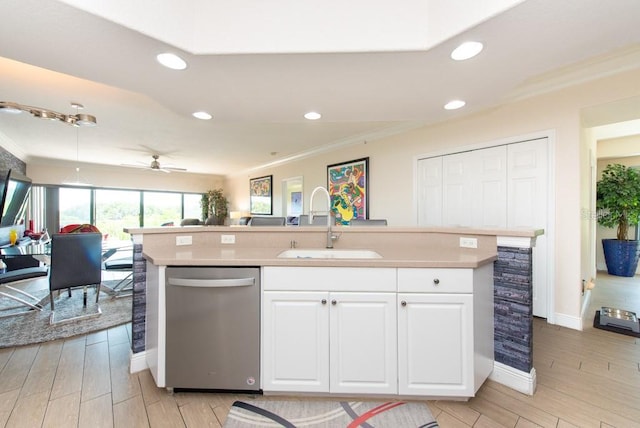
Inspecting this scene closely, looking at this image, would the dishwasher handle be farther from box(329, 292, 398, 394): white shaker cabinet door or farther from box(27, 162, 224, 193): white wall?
box(27, 162, 224, 193): white wall

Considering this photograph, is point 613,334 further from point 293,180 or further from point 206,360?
point 293,180

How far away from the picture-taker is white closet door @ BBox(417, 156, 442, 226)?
11.5ft

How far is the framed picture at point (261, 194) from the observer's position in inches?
270

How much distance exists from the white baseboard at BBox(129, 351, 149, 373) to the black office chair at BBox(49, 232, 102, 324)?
157 centimetres

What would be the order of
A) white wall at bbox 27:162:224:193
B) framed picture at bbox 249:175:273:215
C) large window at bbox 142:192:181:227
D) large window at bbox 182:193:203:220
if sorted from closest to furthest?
white wall at bbox 27:162:224:193
framed picture at bbox 249:175:273:215
large window at bbox 142:192:181:227
large window at bbox 182:193:203:220

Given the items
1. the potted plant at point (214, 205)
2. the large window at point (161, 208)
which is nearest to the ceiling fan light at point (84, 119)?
the large window at point (161, 208)

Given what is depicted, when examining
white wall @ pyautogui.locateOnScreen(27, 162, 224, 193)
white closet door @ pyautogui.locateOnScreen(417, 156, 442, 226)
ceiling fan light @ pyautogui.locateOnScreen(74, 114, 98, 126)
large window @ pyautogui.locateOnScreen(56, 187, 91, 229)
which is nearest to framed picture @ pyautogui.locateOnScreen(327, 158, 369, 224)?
white closet door @ pyautogui.locateOnScreen(417, 156, 442, 226)

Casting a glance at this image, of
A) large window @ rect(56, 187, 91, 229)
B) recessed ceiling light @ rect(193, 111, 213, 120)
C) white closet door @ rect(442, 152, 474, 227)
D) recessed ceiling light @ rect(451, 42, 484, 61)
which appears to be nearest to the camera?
recessed ceiling light @ rect(451, 42, 484, 61)

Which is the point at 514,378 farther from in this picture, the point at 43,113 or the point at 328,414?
the point at 43,113

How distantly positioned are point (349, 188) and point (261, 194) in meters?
3.26

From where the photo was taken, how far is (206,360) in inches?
61.0

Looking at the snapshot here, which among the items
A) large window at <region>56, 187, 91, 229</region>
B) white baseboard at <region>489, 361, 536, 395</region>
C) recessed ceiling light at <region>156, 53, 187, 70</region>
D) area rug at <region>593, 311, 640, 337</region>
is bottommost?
area rug at <region>593, 311, 640, 337</region>

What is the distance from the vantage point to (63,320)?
2699 millimetres

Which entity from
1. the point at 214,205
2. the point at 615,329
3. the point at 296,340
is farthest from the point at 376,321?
the point at 214,205
